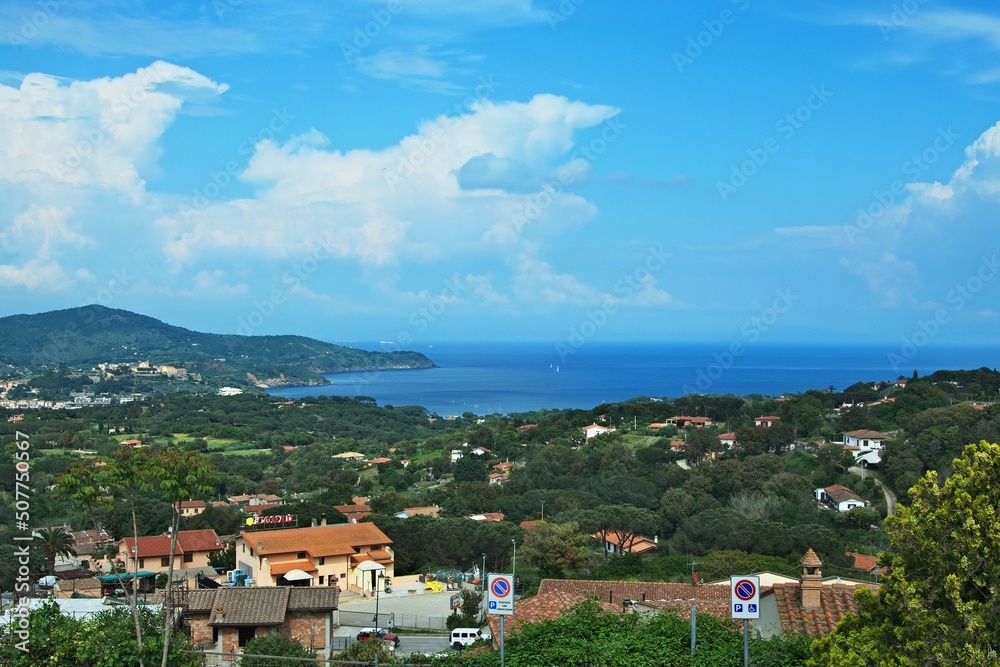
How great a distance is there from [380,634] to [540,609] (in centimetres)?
532

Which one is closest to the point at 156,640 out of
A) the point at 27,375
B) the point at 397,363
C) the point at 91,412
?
the point at 91,412

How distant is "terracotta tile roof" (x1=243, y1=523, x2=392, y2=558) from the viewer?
844 inches

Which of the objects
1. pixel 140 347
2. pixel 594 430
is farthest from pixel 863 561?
pixel 140 347

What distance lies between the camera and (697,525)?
2653 centimetres

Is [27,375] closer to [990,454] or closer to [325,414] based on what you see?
[325,414]

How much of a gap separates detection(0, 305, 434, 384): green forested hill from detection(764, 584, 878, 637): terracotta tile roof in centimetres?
12149

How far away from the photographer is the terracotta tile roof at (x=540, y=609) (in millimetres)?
9320

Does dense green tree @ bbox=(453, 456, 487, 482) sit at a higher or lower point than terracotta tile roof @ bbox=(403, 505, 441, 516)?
higher

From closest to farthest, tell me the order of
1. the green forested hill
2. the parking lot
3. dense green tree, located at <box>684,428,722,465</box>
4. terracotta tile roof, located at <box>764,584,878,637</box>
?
terracotta tile roof, located at <box>764,584,878,637</box>
the parking lot
dense green tree, located at <box>684,428,722,465</box>
the green forested hill

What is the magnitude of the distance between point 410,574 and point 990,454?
63.6ft

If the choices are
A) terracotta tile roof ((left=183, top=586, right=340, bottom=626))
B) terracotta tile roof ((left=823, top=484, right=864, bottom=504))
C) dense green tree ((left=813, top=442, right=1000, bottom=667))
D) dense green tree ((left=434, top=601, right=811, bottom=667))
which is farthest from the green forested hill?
dense green tree ((left=813, top=442, right=1000, bottom=667))

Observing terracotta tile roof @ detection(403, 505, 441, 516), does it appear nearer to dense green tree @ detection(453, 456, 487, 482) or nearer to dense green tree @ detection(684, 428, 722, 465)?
dense green tree @ detection(453, 456, 487, 482)

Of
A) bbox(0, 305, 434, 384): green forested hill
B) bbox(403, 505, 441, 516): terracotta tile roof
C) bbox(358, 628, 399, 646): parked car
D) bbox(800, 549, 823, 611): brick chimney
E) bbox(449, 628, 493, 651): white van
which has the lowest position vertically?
bbox(403, 505, 441, 516): terracotta tile roof

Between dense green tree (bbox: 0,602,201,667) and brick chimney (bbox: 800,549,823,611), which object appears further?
brick chimney (bbox: 800,549,823,611)
